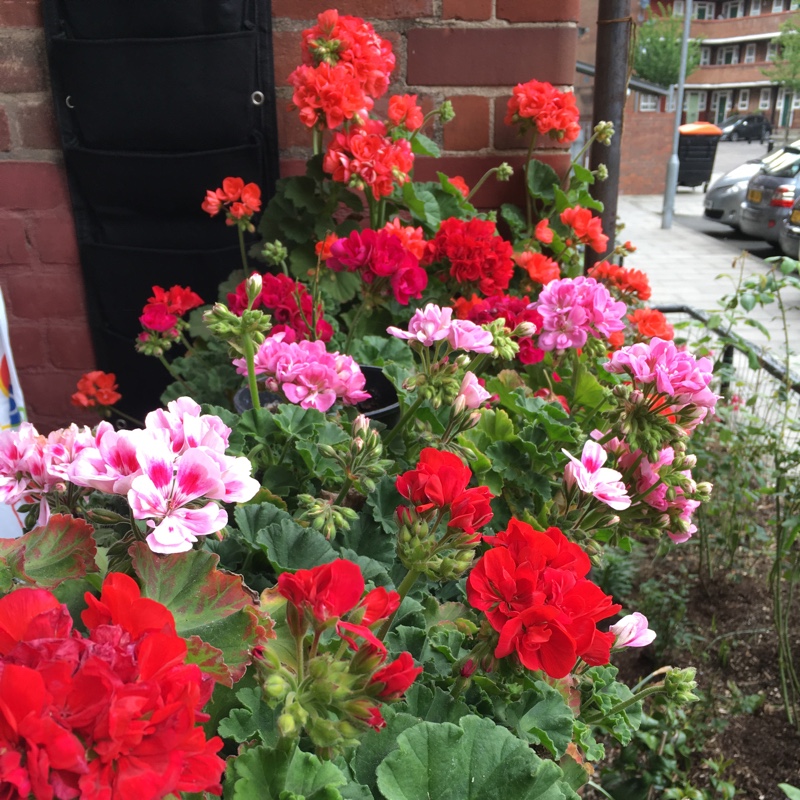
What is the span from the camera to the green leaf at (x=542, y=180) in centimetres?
167

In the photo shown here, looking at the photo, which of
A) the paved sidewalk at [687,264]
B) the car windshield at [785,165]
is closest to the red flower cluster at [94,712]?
the paved sidewalk at [687,264]

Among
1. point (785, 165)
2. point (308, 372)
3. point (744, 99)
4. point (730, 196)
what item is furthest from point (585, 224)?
point (744, 99)

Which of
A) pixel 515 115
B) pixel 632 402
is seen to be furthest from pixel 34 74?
pixel 632 402

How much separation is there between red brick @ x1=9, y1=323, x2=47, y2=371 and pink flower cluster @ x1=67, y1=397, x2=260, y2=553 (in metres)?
1.41

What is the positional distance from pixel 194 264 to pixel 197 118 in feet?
0.97

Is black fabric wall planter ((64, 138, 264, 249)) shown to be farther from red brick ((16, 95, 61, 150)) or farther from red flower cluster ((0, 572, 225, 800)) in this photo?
red flower cluster ((0, 572, 225, 800))

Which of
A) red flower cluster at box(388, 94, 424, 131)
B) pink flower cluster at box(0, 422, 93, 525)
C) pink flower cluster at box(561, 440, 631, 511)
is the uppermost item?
red flower cluster at box(388, 94, 424, 131)

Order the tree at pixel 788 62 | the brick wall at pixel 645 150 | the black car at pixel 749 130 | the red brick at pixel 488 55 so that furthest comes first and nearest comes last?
1. the black car at pixel 749 130
2. the tree at pixel 788 62
3. the brick wall at pixel 645 150
4. the red brick at pixel 488 55

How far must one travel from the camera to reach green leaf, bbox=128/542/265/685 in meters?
0.49

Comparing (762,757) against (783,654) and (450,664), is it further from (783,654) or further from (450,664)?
(450,664)

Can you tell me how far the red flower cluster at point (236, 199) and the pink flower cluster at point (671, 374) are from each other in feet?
2.69

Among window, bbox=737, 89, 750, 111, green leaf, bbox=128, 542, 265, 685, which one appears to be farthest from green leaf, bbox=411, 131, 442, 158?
window, bbox=737, 89, 750, 111

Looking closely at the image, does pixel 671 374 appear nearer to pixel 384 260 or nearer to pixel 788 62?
pixel 384 260

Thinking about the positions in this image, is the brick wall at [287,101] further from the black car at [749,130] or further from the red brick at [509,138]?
the black car at [749,130]
